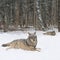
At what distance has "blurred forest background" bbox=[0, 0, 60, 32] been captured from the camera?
1343 cm

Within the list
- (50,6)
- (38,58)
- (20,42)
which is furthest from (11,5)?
(38,58)

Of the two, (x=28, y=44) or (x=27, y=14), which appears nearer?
(x=28, y=44)

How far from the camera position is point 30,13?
50.5 ft

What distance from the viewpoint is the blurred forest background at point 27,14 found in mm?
13434

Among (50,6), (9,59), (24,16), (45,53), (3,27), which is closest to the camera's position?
(9,59)

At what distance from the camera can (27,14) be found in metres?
15.4

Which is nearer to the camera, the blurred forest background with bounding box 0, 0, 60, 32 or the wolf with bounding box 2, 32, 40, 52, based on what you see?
the wolf with bounding box 2, 32, 40, 52

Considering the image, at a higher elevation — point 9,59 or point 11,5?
point 11,5

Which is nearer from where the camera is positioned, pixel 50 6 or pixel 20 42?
pixel 20 42

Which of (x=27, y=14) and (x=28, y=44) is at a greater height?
(x=27, y=14)

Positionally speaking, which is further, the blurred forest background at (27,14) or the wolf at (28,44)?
the blurred forest background at (27,14)

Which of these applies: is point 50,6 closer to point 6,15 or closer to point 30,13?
point 30,13

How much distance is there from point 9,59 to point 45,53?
Answer: 1225mm

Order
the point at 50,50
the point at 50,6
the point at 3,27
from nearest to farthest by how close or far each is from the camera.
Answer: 1. the point at 50,50
2. the point at 3,27
3. the point at 50,6
